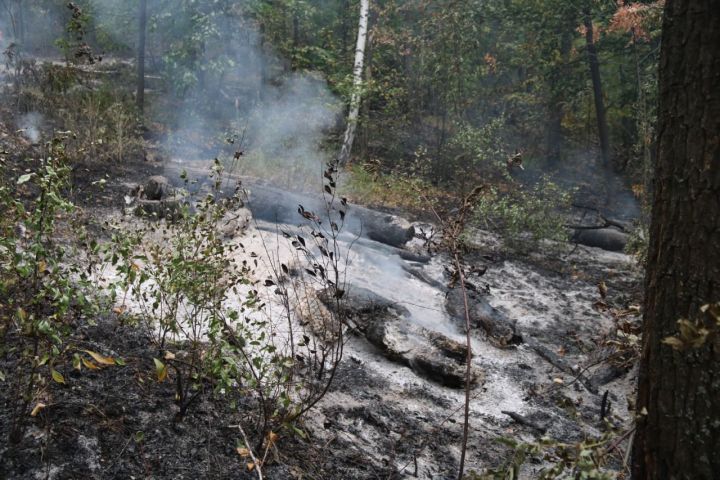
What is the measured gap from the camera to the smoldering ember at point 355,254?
1838mm

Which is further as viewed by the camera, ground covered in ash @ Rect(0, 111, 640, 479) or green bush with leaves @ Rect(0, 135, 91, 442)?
ground covered in ash @ Rect(0, 111, 640, 479)

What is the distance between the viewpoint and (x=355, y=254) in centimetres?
730

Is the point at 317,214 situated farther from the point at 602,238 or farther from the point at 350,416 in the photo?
the point at 602,238

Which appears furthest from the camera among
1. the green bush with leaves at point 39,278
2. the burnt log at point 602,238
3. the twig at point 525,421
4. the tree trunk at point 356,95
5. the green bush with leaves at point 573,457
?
the tree trunk at point 356,95

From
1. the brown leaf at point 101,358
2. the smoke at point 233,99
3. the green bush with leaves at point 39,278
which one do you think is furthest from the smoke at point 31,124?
the brown leaf at point 101,358

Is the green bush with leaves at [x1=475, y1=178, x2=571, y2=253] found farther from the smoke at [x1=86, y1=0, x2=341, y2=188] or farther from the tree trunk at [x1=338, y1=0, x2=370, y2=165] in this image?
the tree trunk at [x1=338, y1=0, x2=370, y2=165]

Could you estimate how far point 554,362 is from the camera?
557cm

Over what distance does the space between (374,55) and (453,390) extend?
1186cm

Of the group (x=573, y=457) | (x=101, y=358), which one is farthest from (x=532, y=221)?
(x=101, y=358)

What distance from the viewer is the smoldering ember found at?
184cm

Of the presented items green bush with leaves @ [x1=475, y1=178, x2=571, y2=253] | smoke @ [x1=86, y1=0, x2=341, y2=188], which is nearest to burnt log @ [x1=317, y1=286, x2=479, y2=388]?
green bush with leaves @ [x1=475, y1=178, x2=571, y2=253]

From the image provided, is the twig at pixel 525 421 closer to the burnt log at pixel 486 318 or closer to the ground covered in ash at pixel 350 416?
the ground covered in ash at pixel 350 416

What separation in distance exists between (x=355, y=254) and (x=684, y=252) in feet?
18.6

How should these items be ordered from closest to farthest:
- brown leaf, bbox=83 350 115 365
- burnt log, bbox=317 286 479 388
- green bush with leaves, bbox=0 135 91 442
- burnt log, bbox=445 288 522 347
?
brown leaf, bbox=83 350 115 365, green bush with leaves, bbox=0 135 91 442, burnt log, bbox=317 286 479 388, burnt log, bbox=445 288 522 347
